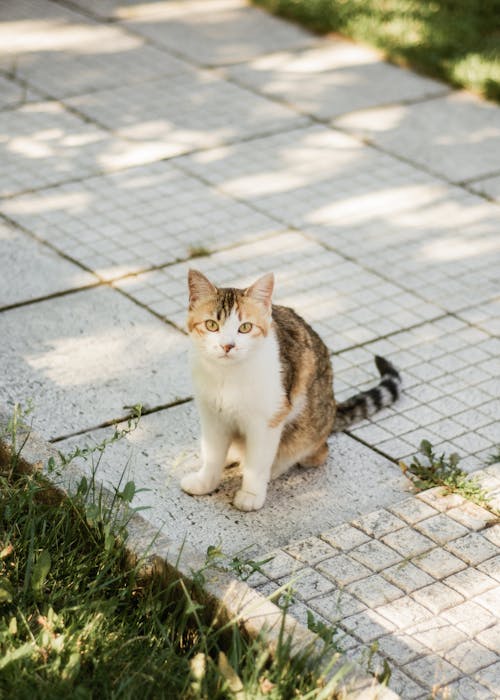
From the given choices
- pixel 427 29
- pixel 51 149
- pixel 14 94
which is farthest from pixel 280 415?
pixel 427 29

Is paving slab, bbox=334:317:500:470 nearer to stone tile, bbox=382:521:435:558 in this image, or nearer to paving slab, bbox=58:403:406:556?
paving slab, bbox=58:403:406:556

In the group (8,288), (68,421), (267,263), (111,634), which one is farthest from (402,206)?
(111,634)

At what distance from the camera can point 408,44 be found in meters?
9.25

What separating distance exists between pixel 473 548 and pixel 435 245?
8.96 ft

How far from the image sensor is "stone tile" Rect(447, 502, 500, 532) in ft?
13.9

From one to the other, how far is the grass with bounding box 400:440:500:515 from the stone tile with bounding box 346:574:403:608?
0.64 metres

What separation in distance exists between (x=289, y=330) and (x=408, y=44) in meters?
5.58

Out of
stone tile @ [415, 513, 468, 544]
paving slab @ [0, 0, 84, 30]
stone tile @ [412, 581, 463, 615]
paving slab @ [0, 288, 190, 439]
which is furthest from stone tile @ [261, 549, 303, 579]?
paving slab @ [0, 0, 84, 30]

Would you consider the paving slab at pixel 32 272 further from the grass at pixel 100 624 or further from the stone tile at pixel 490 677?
the stone tile at pixel 490 677

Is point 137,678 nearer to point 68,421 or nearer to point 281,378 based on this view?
point 281,378

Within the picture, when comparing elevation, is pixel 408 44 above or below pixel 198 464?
above

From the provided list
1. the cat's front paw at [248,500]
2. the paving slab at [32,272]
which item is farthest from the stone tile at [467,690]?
the paving slab at [32,272]

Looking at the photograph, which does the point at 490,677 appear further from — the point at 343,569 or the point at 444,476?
the point at 444,476

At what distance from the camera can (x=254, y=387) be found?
13.3 feet
